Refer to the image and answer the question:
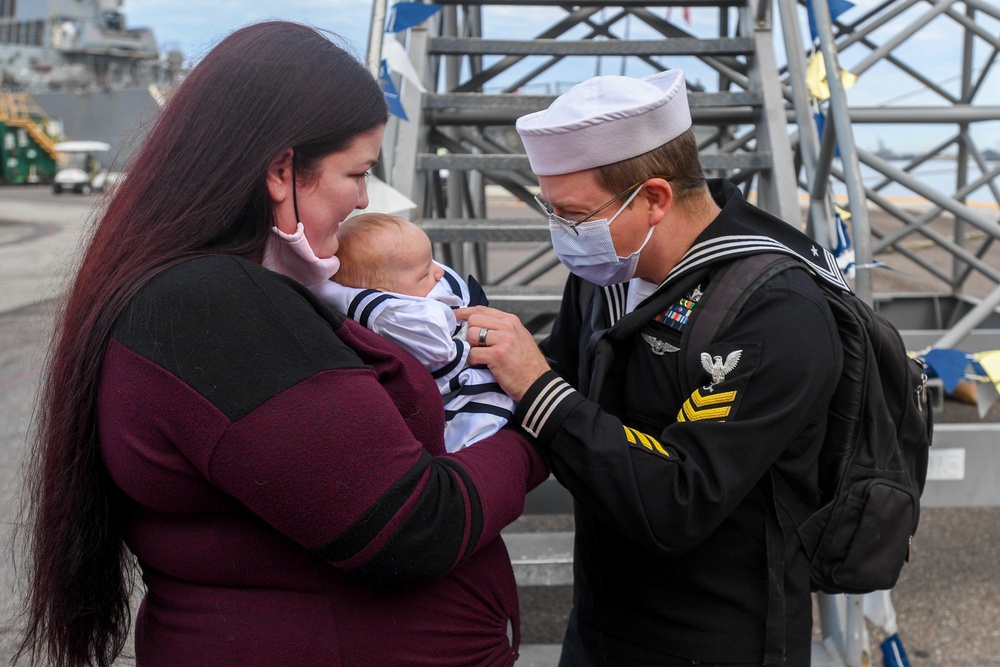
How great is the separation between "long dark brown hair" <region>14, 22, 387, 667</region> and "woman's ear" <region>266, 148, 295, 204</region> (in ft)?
0.05

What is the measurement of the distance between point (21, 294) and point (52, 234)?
1077cm

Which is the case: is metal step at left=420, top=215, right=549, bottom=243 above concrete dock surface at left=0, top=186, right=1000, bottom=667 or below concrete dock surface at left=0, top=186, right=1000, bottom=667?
above

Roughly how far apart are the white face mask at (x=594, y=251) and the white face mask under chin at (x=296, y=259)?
54 centimetres

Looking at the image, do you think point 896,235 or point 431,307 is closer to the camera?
point 431,307

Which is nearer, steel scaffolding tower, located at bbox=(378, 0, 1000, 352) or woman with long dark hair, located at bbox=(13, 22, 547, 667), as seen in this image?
woman with long dark hair, located at bbox=(13, 22, 547, 667)

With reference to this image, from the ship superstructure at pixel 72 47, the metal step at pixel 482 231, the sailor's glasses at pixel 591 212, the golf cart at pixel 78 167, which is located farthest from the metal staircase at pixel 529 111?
the ship superstructure at pixel 72 47

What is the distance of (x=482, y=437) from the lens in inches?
66.9

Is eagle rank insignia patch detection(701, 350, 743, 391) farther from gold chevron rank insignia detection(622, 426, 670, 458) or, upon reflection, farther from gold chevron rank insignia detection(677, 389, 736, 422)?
gold chevron rank insignia detection(622, 426, 670, 458)

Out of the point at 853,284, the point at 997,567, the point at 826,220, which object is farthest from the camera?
the point at 997,567

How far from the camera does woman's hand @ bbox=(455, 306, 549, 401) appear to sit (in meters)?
1.72

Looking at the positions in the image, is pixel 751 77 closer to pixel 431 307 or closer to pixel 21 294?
pixel 431 307

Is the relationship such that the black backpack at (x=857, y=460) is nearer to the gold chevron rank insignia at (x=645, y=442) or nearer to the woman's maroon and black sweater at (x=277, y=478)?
the gold chevron rank insignia at (x=645, y=442)

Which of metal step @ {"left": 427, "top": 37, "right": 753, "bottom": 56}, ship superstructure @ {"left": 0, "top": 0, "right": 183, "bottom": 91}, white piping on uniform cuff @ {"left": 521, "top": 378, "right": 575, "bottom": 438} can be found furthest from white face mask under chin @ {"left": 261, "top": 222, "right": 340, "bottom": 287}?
ship superstructure @ {"left": 0, "top": 0, "right": 183, "bottom": 91}

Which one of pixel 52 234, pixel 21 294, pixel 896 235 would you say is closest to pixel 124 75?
pixel 52 234
